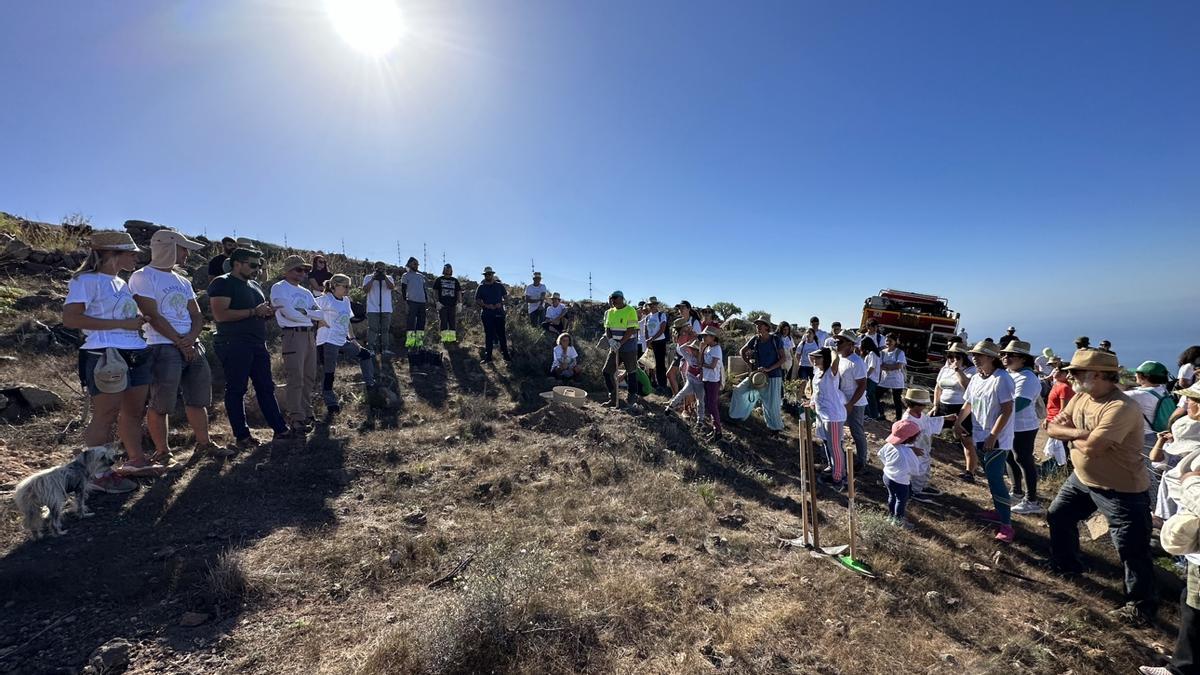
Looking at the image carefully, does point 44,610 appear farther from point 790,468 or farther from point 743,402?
point 743,402

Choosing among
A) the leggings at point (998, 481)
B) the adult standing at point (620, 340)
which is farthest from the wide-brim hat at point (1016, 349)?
the adult standing at point (620, 340)

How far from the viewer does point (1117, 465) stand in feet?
11.3

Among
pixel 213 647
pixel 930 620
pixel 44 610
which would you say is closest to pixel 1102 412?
pixel 930 620

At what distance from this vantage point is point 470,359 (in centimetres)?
1059

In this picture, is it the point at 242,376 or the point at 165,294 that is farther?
the point at 242,376

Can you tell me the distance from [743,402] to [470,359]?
5889 mm

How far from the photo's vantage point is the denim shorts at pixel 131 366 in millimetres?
3866

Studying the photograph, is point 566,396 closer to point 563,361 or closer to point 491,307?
point 563,361

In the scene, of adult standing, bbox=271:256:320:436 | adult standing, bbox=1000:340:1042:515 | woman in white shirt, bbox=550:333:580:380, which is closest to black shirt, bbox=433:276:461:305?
woman in white shirt, bbox=550:333:580:380

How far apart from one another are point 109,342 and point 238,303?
1.12 meters

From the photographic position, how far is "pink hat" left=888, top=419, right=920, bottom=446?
14.9 ft

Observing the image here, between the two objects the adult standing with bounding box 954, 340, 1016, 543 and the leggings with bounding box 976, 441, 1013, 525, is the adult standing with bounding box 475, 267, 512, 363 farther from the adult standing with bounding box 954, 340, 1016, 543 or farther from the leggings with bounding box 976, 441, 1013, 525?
the leggings with bounding box 976, 441, 1013, 525

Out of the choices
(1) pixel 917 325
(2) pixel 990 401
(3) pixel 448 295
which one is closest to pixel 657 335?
(3) pixel 448 295

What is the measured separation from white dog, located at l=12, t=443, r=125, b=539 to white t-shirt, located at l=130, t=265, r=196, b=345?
1062 mm
